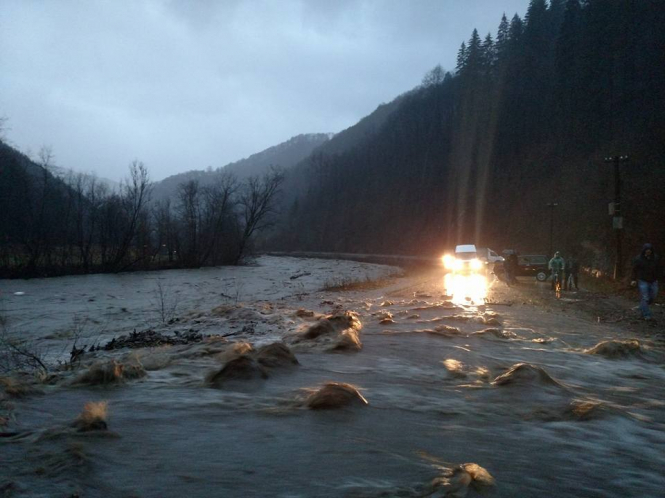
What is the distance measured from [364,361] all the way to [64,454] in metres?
4.87

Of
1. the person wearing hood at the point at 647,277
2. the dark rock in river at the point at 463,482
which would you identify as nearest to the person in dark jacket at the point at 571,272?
the person wearing hood at the point at 647,277

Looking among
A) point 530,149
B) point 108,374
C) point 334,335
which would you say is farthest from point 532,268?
Answer: point 530,149

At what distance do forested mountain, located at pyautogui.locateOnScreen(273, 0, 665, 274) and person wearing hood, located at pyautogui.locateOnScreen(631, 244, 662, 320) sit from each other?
13334 mm

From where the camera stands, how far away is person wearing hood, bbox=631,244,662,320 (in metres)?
13.4

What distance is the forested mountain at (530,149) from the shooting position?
1661 inches

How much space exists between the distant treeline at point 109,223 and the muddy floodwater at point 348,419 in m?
36.3

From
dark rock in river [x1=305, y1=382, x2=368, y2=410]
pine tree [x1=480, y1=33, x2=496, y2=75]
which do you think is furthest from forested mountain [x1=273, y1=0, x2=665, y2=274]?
dark rock in river [x1=305, y1=382, x2=368, y2=410]

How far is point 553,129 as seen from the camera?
193 ft

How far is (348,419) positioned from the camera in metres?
5.11

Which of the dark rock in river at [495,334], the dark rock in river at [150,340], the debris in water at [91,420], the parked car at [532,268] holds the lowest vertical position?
the dark rock in river at [150,340]

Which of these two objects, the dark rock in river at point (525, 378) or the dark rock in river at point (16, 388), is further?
the dark rock in river at point (525, 378)

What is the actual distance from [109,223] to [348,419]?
49.9 m

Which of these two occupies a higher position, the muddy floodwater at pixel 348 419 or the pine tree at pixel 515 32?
the pine tree at pixel 515 32

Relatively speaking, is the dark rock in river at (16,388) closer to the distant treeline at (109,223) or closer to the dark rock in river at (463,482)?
the dark rock in river at (463,482)
